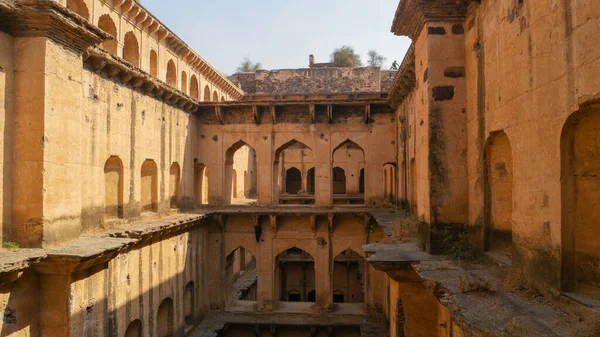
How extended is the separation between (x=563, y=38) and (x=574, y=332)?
2.42 meters

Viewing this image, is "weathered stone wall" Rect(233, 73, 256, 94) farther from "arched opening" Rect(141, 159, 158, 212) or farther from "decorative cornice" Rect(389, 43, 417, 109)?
"arched opening" Rect(141, 159, 158, 212)

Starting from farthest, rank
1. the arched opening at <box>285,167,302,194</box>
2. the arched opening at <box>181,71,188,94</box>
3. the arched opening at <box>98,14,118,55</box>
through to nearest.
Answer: the arched opening at <box>285,167,302,194</box>, the arched opening at <box>181,71,188,94</box>, the arched opening at <box>98,14,118,55</box>

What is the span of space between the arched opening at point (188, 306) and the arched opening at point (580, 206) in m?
11.2

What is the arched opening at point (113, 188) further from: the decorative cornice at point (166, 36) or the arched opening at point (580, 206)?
the arched opening at point (580, 206)

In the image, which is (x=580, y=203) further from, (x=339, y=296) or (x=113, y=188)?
(x=339, y=296)

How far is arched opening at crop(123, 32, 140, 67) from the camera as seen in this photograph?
12.7 meters

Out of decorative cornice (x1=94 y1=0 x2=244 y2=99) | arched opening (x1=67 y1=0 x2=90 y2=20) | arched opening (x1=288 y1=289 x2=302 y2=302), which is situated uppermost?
decorative cornice (x1=94 y1=0 x2=244 y2=99)

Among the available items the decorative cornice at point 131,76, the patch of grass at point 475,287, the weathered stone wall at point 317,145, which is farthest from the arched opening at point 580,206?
the weathered stone wall at point 317,145

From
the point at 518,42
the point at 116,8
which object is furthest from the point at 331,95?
the point at 518,42

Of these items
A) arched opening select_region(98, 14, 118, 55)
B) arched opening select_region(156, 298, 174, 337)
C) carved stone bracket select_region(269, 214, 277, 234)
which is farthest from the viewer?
carved stone bracket select_region(269, 214, 277, 234)

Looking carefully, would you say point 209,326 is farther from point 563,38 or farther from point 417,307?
point 563,38

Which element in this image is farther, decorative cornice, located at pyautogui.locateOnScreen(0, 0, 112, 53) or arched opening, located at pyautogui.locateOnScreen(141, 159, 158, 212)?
arched opening, located at pyautogui.locateOnScreen(141, 159, 158, 212)

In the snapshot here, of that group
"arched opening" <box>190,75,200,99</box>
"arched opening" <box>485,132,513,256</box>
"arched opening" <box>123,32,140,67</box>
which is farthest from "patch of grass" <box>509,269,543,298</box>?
"arched opening" <box>190,75,200,99</box>

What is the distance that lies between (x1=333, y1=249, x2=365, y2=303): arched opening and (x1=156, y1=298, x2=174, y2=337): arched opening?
9.65 m
